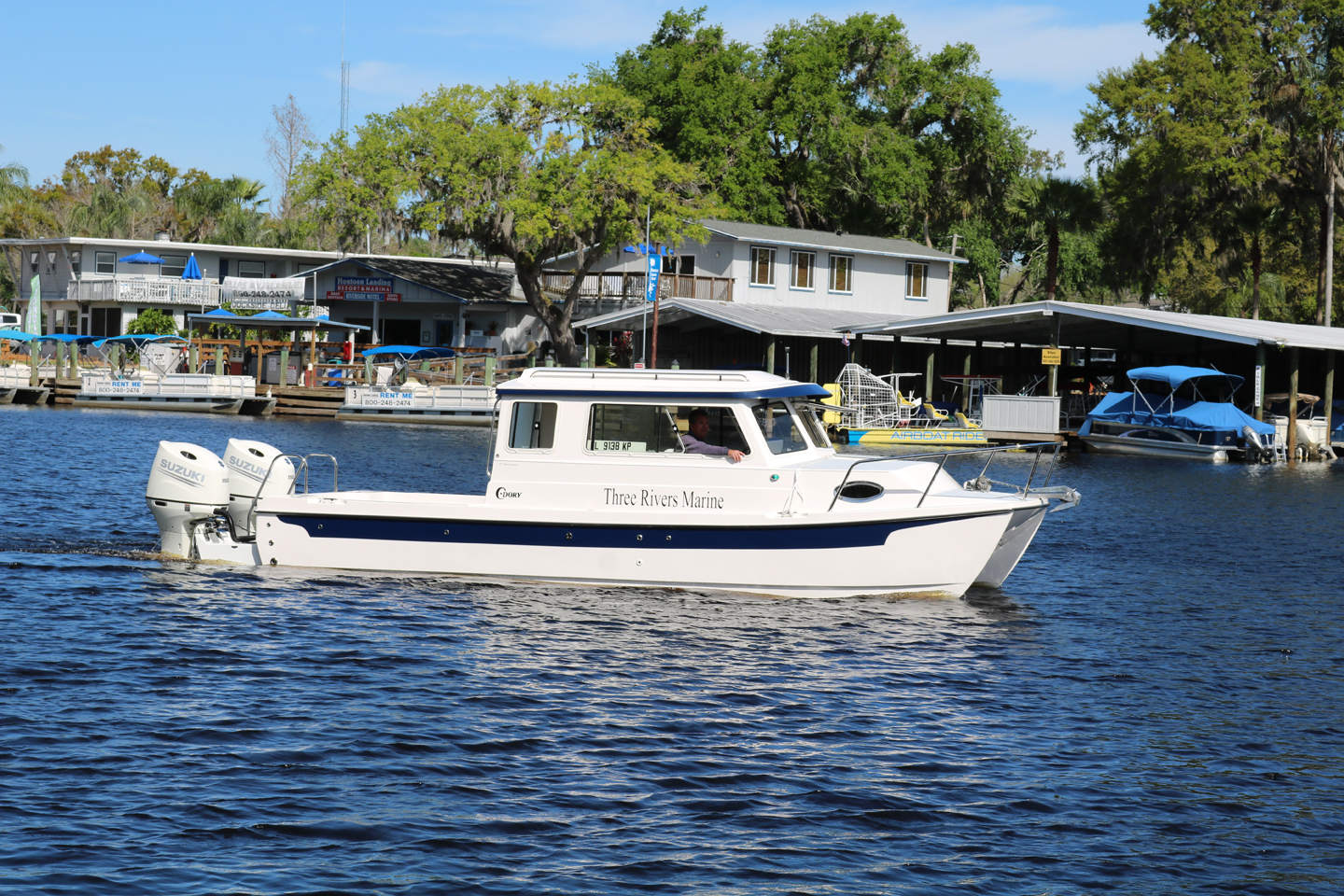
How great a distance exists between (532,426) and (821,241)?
46.1 metres

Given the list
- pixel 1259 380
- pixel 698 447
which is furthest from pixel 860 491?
pixel 1259 380

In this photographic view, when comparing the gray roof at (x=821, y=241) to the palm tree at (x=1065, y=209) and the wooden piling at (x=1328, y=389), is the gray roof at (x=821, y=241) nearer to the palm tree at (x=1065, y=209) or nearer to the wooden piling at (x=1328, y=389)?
the palm tree at (x=1065, y=209)

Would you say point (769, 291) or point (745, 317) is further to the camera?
point (769, 291)

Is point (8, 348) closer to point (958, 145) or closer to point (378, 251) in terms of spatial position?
point (378, 251)

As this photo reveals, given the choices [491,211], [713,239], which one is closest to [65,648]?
[491,211]

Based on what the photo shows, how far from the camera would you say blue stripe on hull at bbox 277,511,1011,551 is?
15109 mm

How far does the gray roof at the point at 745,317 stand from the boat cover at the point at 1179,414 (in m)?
10.8

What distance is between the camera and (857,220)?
71.7m

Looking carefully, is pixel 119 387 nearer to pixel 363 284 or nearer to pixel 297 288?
pixel 297 288

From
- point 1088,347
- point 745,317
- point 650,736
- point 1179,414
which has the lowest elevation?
point 650,736

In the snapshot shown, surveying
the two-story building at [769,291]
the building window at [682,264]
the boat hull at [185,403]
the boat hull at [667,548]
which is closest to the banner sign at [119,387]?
the boat hull at [185,403]

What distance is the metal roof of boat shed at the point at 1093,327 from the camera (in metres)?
41.4

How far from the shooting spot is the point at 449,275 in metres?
67.7

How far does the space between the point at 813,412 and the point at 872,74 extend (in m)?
58.2
